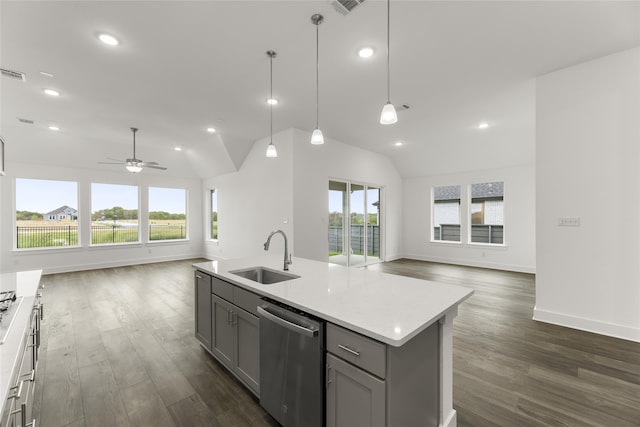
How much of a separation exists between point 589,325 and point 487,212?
422 centimetres

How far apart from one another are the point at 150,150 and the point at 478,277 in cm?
823

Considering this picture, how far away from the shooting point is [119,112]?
14.4 feet

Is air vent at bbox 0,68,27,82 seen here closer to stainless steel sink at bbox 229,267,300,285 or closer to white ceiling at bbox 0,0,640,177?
white ceiling at bbox 0,0,640,177

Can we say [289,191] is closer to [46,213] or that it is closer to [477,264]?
[477,264]

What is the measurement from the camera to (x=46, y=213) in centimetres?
616

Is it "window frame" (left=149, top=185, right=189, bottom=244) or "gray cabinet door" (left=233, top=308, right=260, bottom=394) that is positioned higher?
"window frame" (left=149, top=185, right=189, bottom=244)

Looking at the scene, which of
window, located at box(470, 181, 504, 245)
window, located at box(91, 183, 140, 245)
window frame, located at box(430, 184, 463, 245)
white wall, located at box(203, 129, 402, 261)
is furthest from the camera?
window frame, located at box(430, 184, 463, 245)

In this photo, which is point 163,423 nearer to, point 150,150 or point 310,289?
point 310,289

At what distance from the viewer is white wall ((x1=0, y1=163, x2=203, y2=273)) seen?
5697 mm

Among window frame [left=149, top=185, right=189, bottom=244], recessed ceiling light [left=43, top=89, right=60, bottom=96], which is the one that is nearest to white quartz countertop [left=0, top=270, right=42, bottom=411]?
recessed ceiling light [left=43, top=89, right=60, bottom=96]

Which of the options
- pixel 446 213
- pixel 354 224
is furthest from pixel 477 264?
pixel 354 224

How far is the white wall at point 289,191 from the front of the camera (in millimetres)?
5227

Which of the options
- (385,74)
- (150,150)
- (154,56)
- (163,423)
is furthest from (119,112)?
(163,423)

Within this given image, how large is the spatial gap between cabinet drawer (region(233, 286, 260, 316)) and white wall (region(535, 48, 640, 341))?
3464 millimetres
